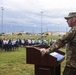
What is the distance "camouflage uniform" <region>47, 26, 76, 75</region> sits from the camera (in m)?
3.09

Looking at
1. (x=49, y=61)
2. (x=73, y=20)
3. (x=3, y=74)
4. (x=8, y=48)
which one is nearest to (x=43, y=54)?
(x=49, y=61)

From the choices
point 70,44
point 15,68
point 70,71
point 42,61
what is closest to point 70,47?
point 70,44

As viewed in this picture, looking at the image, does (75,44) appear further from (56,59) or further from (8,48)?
(8,48)

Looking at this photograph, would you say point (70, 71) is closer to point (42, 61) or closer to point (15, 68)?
point (42, 61)

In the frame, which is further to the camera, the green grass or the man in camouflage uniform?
the green grass

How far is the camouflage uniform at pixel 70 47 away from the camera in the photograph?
309 cm

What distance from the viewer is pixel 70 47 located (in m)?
3.22

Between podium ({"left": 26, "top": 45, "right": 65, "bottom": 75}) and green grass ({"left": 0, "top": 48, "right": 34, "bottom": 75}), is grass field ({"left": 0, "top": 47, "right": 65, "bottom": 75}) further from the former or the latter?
podium ({"left": 26, "top": 45, "right": 65, "bottom": 75})

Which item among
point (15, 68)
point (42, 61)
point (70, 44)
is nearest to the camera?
point (70, 44)

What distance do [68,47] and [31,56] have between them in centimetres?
65

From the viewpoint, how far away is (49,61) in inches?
136

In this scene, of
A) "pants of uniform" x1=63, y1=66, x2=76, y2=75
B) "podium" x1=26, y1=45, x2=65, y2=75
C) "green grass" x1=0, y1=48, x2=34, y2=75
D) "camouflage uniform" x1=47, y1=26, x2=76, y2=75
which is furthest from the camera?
"green grass" x1=0, y1=48, x2=34, y2=75

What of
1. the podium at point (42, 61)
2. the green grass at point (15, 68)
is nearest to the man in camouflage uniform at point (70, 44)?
the podium at point (42, 61)

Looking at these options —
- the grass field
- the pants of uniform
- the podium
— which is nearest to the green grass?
the grass field
